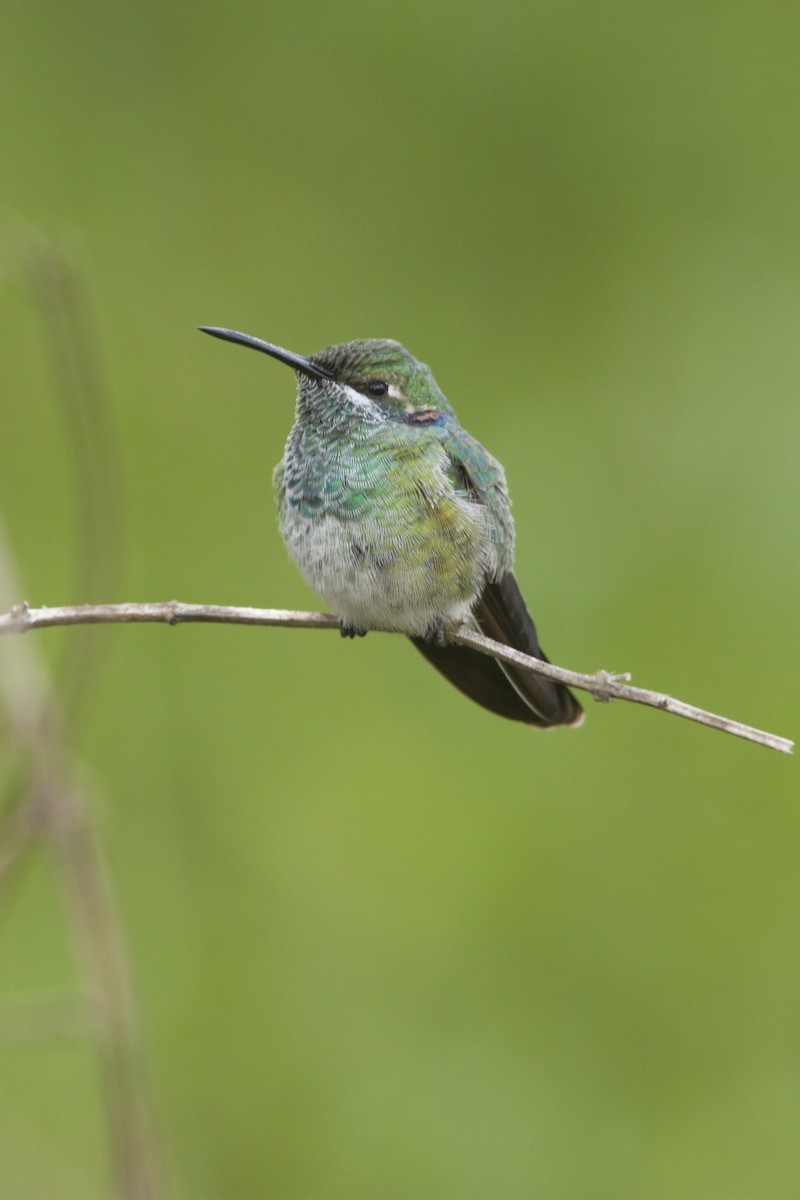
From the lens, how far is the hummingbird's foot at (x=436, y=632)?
3.52 m

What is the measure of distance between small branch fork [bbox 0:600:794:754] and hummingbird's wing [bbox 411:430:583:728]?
697 mm

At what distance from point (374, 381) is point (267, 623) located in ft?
3.82

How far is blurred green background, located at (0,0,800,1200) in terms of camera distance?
15.8ft

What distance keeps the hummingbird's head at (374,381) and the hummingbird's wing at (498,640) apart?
15cm

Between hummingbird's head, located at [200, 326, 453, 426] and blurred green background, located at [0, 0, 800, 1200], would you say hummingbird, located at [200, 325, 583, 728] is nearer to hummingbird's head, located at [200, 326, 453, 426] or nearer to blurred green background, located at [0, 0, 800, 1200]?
hummingbird's head, located at [200, 326, 453, 426]

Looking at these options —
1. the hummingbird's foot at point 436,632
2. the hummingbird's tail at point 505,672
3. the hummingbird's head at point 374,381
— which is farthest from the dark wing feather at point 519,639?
the hummingbird's head at point 374,381

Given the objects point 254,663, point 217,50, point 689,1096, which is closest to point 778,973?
point 689,1096

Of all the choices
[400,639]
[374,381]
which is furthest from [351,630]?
[400,639]

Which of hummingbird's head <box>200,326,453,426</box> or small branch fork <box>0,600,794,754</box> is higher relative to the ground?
hummingbird's head <box>200,326,453,426</box>

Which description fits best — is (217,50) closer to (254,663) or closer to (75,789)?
(254,663)

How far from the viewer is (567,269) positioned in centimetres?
587

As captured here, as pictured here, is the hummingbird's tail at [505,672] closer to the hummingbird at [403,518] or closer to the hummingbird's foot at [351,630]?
the hummingbird at [403,518]

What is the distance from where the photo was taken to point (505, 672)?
3.58 meters

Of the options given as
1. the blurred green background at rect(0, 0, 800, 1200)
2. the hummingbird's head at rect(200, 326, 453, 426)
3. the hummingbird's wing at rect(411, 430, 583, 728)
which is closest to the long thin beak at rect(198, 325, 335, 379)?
the hummingbird's head at rect(200, 326, 453, 426)
